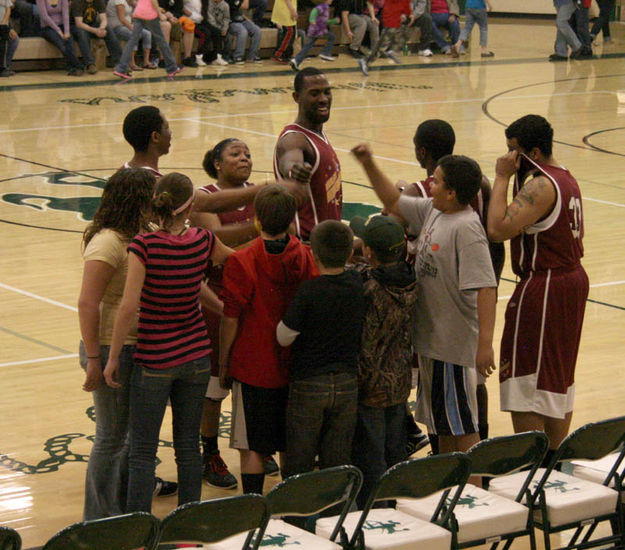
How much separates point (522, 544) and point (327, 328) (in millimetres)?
1214

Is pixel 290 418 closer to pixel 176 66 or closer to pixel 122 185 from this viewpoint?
pixel 122 185

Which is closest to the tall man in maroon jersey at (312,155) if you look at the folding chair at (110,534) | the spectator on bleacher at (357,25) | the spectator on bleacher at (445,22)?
the folding chair at (110,534)

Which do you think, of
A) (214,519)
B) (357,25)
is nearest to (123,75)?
(357,25)

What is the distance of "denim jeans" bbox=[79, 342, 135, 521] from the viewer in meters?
4.29

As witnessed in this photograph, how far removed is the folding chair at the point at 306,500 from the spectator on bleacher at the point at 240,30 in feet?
60.9

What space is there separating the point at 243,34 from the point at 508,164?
1737cm

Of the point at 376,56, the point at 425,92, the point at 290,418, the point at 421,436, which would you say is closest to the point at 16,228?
the point at 421,436

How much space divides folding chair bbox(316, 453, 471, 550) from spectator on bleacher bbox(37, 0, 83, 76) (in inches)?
652

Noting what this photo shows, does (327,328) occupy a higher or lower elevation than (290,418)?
higher

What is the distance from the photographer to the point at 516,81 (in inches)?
779

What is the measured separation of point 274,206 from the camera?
4.27 meters

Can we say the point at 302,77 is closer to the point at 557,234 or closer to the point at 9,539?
the point at 557,234

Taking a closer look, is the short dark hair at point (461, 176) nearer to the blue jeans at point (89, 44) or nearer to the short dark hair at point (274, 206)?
the short dark hair at point (274, 206)

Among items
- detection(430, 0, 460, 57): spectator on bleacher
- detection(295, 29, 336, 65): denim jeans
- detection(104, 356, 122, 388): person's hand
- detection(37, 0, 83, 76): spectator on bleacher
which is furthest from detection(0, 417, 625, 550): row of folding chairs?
detection(430, 0, 460, 57): spectator on bleacher
